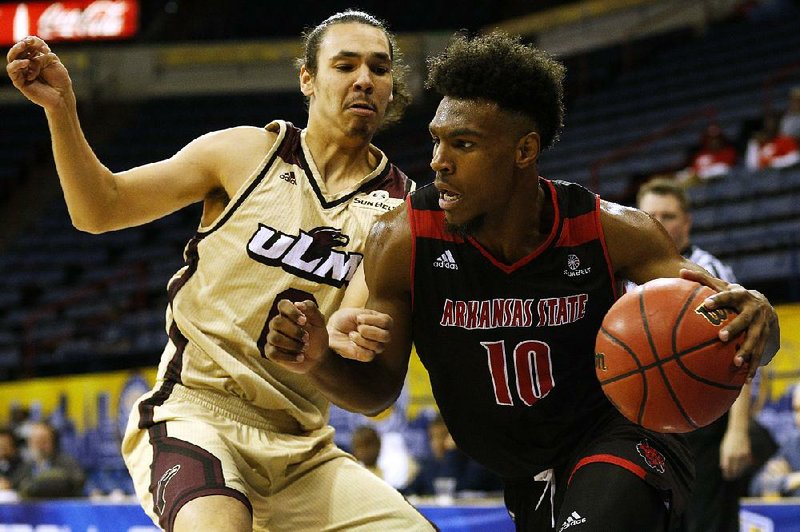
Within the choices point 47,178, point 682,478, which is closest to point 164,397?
point 682,478

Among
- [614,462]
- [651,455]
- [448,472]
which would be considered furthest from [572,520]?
[448,472]

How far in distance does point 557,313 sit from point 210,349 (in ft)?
3.57

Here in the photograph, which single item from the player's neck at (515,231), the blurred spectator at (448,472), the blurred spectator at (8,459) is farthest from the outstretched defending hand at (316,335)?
the blurred spectator at (8,459)

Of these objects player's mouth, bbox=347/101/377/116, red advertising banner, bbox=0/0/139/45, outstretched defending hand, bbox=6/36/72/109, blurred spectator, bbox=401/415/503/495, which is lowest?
blurred spectator, bbox=401/415/503/495

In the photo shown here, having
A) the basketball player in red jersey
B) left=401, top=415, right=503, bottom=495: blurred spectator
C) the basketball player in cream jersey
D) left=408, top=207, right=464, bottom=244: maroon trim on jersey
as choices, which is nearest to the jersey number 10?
the basketball player in red jersey

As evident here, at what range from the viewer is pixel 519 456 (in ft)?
10.8

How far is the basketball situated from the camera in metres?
2.77

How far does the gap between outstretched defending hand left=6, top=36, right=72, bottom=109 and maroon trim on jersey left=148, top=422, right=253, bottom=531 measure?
3.52 feet

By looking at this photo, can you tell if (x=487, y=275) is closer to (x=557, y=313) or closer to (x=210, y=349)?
(x=557, y=313)

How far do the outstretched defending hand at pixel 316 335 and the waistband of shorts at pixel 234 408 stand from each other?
64 cm

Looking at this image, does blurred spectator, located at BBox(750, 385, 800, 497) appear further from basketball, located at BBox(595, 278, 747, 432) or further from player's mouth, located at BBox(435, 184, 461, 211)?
player's mouth, located at BBox(435, 184, 461, 211)

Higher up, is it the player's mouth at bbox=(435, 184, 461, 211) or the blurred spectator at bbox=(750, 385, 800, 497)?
the player's mouth at bbox=(435, 184, 461, 211)

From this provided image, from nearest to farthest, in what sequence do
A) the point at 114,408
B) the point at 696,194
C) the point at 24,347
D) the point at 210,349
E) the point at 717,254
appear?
1. the point at 210,349
2. the point at 717,254
3. the point at 696,194
4. the point at 114,408
5. the point at 24,347

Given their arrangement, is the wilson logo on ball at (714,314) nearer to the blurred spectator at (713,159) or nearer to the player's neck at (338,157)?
the player's neck at (338,157)
